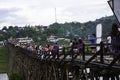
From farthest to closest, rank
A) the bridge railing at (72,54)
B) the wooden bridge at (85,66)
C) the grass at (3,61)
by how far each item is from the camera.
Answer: the grass at (3,61) < the bridge railing at (72,54) < the wooden bridge at (85,66)

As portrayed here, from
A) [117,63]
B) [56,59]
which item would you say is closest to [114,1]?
[117,63]

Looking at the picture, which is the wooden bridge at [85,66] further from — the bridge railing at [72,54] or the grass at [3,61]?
the grass at [3,61]

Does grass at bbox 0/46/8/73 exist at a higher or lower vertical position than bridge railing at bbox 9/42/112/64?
lower

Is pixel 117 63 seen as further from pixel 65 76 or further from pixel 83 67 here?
pixel 65 76

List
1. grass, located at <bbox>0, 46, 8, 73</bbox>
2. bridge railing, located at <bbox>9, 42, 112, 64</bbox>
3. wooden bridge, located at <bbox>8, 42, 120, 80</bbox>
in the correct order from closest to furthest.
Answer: wooden bridge, located at <bbox>8, 42, 120, 80</bbox> < bridge railing, located at <bbox>9, 42, 112, 64</bbox> < grass, located at <bbox>0, 46, 8, 73</bbox>

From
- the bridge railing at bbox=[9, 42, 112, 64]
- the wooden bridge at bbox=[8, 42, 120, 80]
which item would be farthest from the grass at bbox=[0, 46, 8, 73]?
the wooden bridge at bbox=[8, 42, 120, 80]

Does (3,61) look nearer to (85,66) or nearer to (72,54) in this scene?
(72,54)

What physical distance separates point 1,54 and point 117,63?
120024mm

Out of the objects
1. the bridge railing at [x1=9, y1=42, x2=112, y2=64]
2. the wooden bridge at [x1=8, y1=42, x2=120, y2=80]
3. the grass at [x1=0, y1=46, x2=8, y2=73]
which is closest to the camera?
the wooden bridge at [x1=8, y1=42, x2=120, y2=80]

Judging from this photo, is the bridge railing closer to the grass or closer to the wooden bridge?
the wooden bridge

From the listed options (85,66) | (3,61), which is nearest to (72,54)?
(85,66)

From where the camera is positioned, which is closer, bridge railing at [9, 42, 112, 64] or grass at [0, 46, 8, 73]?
bridge railing at [9, 42, 112, 64]

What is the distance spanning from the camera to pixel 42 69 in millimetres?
29938

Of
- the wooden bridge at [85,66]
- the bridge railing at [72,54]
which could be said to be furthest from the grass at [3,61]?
the wooden bridge at [85,66]
